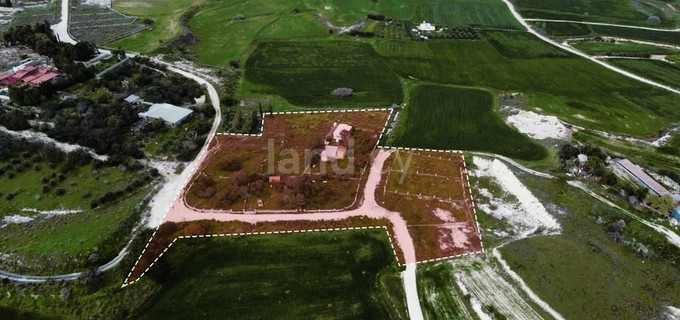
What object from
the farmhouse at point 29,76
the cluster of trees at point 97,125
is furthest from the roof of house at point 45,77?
the cluster of trees at point 97,125

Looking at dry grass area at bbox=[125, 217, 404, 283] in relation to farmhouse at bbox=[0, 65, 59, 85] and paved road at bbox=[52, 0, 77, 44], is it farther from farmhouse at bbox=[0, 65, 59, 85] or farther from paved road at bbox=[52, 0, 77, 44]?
paved road at bbox=[52, 0, 77, 44]

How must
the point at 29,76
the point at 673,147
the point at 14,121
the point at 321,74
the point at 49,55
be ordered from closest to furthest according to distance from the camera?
the point at 14,121
the point at 673,147
the point at 29,76
the point at 49,55
the point at 321,74

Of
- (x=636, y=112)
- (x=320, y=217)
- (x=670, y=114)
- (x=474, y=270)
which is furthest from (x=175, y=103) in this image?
(x=670, y=114)

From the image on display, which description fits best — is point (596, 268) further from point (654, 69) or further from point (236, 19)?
point (236, 19)

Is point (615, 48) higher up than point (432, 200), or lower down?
higher up

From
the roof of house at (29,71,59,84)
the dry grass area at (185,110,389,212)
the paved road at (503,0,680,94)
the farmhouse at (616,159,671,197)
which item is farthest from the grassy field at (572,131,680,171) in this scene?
the roof of house at (29,71,59,84)

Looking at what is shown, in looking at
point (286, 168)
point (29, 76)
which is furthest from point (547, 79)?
point (29, 76)
